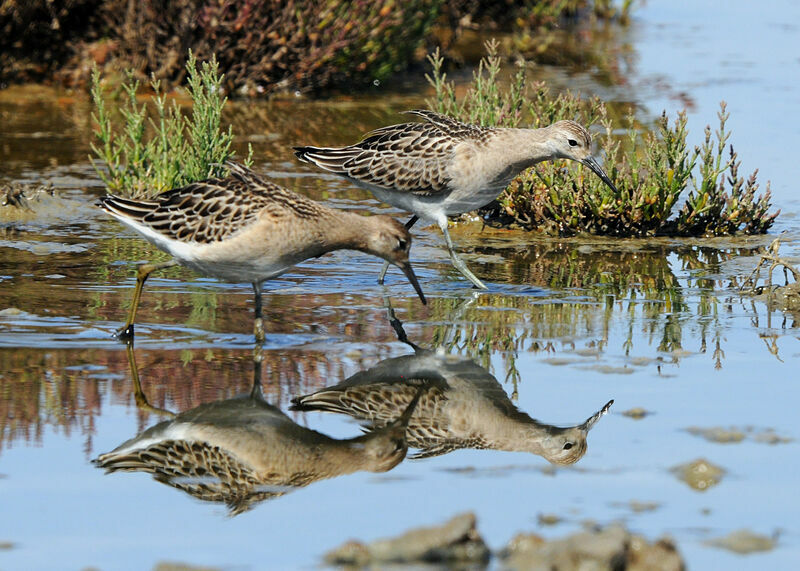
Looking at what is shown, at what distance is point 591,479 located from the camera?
6477 millimetres

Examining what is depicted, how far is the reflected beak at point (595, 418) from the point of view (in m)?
7.21

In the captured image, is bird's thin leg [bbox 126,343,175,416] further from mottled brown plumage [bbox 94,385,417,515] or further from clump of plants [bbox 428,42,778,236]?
clump of plants [bbox 428,42,778,236]

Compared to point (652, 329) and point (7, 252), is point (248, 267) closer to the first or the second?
point (652, 329)

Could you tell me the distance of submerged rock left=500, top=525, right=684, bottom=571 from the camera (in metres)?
5.19

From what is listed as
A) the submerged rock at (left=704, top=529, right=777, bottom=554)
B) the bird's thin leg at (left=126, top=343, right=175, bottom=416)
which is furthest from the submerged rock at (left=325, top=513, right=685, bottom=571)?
the bird's thin leg at (left=126, top=343, right=175, bottom=416)

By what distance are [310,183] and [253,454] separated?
740cm

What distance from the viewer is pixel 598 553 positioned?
5.19 metres

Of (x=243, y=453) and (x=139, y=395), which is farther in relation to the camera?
(x=139, y=395)

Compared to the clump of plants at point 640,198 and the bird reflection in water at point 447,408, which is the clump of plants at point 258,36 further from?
the bird reflection in water at point 447,408

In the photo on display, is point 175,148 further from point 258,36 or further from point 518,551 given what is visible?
point 518,551

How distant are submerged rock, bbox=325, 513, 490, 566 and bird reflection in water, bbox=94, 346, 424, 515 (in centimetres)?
84

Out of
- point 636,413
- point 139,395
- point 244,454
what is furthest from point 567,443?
point 139,395

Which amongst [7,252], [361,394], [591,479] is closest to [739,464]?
[591,479]

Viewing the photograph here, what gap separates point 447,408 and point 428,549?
85.8 inches
